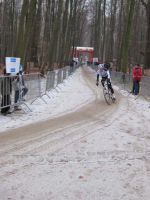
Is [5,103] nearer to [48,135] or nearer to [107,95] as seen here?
[48,135]

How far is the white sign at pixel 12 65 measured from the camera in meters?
14.6

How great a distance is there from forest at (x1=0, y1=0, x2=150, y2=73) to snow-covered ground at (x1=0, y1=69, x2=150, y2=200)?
9.37 m

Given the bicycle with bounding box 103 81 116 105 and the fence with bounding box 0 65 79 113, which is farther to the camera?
the bicycle with bounding box 103 81 116 105

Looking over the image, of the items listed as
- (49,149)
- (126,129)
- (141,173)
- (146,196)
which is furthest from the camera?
(126,129)

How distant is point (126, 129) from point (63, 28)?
3802cm

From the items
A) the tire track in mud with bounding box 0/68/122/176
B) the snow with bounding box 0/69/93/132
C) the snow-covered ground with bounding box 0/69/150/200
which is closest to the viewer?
the snow-covered ground with bounding box 0/69/150/200

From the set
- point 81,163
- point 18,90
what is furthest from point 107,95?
point 81,163

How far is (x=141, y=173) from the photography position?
7867 mm

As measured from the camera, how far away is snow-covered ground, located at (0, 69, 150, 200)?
6.66m

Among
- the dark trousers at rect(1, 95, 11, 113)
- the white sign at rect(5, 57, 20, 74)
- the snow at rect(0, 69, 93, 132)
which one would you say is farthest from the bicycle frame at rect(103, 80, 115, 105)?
the dark trousers at rect(1, 95, 11, 113)

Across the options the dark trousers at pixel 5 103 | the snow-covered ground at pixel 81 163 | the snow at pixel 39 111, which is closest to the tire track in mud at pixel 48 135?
the snow-covered ground at pixel 81 163

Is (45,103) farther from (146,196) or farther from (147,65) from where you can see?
(147,65)

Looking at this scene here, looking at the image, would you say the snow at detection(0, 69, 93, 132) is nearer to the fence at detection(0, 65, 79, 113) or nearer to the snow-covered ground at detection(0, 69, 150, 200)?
the snow-covered ground at detection(0, 69, 150, 200)

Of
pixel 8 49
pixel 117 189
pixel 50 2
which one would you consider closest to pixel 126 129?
pixel 117 189
